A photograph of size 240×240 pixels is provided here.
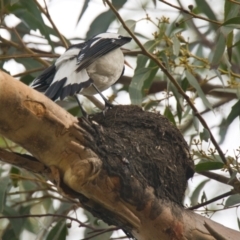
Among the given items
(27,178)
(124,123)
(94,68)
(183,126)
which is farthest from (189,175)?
(183,126)

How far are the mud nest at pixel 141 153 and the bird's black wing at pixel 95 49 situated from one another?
24 centimetres

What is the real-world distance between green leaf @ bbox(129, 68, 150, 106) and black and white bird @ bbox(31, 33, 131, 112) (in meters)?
0.14

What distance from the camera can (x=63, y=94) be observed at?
255cm

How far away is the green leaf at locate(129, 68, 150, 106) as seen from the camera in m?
3.33

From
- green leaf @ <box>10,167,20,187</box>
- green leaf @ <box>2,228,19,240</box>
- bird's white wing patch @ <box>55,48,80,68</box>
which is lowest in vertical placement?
green leaf @ <box>2,228,19,240</box>

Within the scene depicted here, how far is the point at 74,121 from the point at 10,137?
236 mm

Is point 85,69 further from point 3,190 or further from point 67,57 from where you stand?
point 3,190

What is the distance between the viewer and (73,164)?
7.68ft

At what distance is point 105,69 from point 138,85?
328 millimetres

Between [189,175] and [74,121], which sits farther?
[189,175]

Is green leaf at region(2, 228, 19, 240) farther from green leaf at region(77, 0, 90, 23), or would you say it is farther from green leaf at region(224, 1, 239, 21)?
green leaf at region(224, 1, 239, 21)

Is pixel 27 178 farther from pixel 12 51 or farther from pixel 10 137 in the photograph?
pixel 10 137

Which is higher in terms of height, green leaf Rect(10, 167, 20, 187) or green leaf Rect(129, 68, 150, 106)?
green leaf Rect(129, 68, 150, 106)

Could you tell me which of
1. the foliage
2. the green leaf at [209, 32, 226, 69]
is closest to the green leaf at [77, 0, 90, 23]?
the foliage
